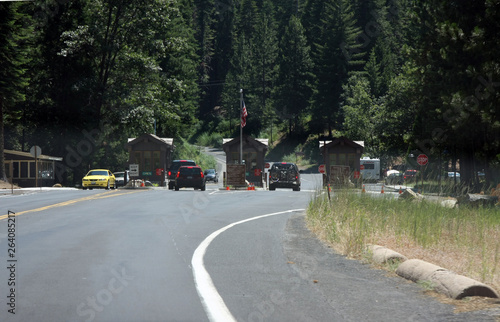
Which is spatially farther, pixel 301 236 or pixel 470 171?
pixel 470 171

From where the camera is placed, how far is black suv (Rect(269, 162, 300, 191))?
43209 millimetres

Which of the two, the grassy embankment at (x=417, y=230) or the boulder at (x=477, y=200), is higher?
the boulder at (x=477, y=200)

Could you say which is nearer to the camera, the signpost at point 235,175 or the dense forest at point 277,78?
the dense forest at point 277,78

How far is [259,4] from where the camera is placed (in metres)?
150

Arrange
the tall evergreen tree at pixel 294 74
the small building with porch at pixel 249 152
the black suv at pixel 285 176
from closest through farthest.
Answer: the black suv at pixel 285 176 < the small building with porch at pixel 249 152 < the tall evergreen tree at pixel 294 74

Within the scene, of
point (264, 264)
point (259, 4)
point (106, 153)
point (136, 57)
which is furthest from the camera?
point (259, 4)

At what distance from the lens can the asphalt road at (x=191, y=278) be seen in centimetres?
675

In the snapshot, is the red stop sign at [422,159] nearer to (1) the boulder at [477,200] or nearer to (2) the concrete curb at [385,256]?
(1) the boulder at [477,200]

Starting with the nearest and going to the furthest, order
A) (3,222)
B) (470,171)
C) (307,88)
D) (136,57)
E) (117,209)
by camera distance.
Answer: (3,222) → (117,209) → (470,171) → (136,57) → (307,88)

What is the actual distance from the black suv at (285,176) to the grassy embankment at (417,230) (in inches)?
948

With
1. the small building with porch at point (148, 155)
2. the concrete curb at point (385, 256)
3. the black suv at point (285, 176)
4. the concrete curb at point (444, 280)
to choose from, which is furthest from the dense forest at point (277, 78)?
the concrete curb at point (444, 280)

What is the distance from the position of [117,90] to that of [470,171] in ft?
105

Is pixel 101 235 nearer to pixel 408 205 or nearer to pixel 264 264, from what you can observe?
pixel 264 264

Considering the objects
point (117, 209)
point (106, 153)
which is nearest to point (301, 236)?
point (117, 209)
